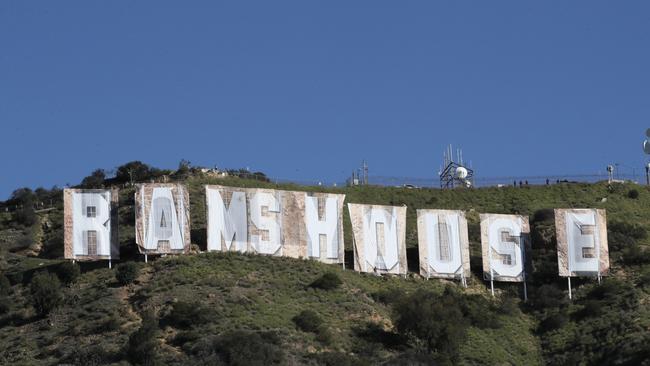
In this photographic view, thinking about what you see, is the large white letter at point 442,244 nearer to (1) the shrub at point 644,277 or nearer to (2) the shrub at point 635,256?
(2) the shrub at point 635,256

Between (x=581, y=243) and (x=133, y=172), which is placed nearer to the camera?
(x=581, y=243)

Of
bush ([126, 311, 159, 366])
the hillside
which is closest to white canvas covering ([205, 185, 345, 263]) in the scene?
the hillside

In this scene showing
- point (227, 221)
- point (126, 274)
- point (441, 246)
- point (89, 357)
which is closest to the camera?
point (89, 357)

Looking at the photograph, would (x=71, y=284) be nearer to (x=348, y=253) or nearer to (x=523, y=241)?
(x=348, y=253)

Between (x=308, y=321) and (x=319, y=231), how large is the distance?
45.8 feet

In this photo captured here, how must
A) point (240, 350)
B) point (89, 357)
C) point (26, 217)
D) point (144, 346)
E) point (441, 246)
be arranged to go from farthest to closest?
point (26, 217), point (441, 246), point (89, 357), point (144, 346), point (240, 350)

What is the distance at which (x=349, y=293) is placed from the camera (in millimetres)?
99438

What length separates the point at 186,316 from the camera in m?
91.5

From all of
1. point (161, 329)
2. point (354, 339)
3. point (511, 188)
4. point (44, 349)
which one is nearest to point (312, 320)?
point (354, 339)

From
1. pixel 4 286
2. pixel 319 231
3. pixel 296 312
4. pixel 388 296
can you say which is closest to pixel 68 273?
pixel 4 286

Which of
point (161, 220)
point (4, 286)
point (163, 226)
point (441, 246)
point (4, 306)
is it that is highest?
point (161, 220)

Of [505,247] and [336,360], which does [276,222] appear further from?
[336,360]

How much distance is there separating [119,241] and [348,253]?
1615 centimetres

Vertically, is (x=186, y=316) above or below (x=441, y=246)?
below
